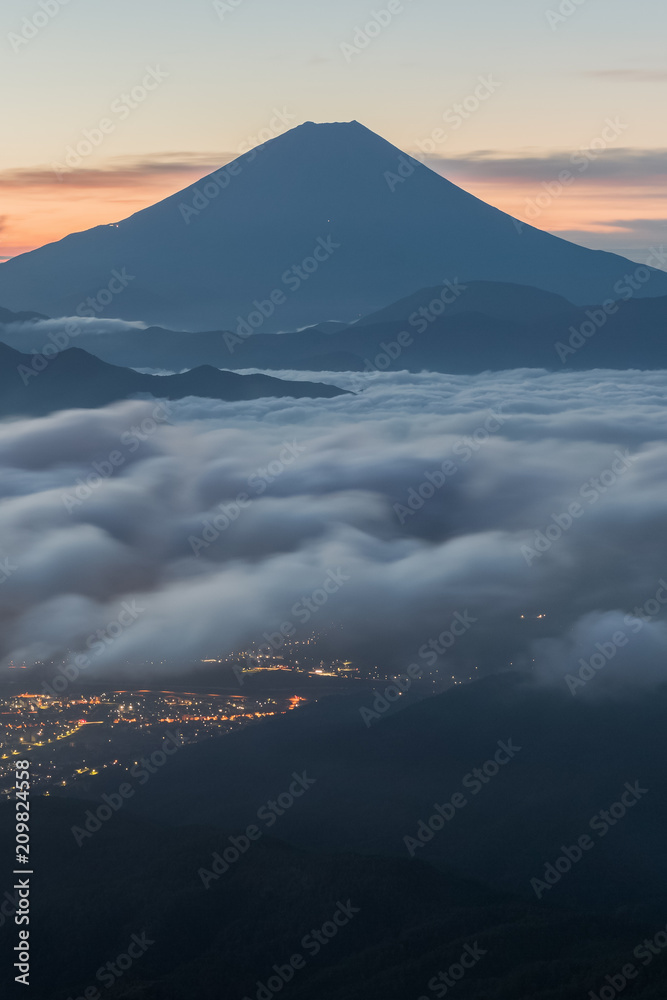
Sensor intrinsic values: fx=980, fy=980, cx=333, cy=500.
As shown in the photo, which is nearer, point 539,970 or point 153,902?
point 539,970

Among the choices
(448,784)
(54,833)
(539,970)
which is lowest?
(448,784)

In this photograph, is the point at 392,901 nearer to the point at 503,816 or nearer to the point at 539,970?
the point at 539,970

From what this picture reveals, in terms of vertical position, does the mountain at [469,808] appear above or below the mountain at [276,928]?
below

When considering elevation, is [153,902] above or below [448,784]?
above

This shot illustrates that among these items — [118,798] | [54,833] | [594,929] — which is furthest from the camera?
[118,798]

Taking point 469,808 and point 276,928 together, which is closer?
point 276,928

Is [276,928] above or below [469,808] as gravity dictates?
above

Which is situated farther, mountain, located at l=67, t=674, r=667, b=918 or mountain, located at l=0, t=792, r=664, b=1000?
mountain, located at l=67, t=674, r=667, b=918

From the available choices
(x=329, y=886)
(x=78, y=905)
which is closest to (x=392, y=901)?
(x=329, y=886)

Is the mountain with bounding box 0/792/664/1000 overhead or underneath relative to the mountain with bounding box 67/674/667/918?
overhead

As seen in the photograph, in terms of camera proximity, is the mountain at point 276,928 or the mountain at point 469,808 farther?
the mountain at point 469,808

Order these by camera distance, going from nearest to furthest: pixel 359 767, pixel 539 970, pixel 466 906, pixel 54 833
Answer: pixel 539 970, pixel 466 906, pixel 54 833, pixel 359 767
